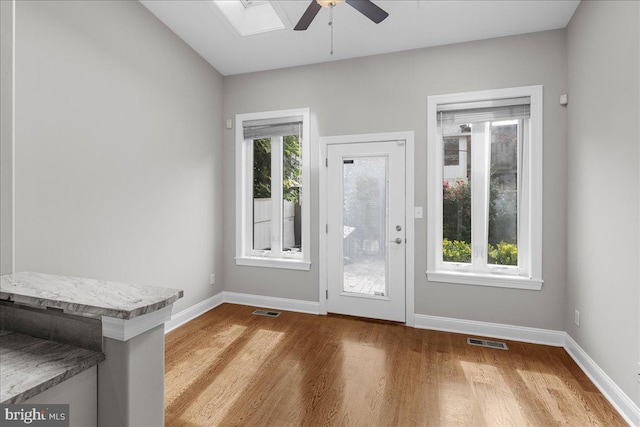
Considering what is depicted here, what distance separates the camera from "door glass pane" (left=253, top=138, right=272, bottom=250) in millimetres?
3942

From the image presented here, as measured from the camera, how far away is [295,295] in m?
3.74

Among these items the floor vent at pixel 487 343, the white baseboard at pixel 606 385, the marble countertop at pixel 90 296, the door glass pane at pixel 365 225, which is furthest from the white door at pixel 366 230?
the marble countertop at pixel 90 296

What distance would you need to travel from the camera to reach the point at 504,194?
3.12m

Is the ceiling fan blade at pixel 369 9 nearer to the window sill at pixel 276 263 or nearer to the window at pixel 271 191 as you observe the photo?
the window at pixel 271 191

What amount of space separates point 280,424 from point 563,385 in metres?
2.00

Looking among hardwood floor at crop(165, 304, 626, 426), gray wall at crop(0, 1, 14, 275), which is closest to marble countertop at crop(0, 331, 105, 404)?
gray wall at crop(0, 1, 14, 275)

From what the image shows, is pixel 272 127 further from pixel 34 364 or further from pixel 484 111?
pixel 34 364

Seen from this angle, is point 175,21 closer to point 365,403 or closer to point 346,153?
point 346,153

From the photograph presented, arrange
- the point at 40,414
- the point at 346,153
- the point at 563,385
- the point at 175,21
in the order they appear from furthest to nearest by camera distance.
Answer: the point at 346,153 → the point at 175,21 → the point at 563,385 → the point at 40,414

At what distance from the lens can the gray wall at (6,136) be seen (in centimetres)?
149

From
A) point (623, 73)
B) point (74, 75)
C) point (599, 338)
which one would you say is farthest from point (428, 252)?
point (74, 75)

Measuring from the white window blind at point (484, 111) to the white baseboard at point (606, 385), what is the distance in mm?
2081

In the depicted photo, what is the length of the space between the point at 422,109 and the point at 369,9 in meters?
1.39
